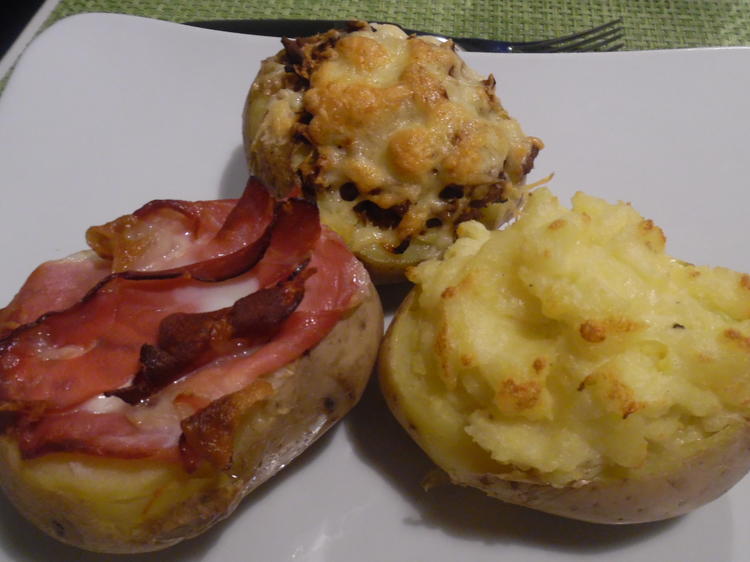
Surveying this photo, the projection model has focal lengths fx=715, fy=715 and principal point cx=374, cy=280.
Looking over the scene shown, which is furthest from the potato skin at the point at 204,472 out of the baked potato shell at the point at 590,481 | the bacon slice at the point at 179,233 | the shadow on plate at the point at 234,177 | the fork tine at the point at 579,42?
the fork tine at the point at 579,42

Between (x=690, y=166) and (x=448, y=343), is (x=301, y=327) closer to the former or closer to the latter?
(x=448, y=343)

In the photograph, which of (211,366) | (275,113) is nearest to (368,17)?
(275,113)

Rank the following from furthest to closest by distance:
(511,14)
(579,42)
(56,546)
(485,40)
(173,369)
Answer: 1. (511,14)
2. (579,42)
3. (485,40)
4. (56,546)
5. (173,369)

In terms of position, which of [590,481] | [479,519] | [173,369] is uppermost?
[173,369]

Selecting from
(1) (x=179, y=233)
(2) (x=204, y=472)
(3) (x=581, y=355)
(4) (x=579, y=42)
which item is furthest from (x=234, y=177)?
(4) (x=579, y=42)

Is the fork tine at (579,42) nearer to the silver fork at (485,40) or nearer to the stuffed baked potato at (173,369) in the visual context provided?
the silver fork at (485,40)

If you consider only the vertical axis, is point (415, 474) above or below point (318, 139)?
below

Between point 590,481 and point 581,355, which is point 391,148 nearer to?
point 581,355
